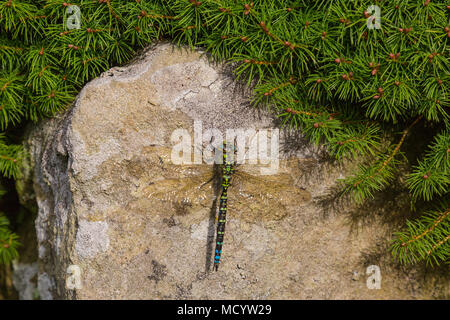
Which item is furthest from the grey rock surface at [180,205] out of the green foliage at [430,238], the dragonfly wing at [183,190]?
the green foliage at [430,238]

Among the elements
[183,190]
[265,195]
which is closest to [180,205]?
[183,190]

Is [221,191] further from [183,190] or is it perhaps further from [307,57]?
[307,57]

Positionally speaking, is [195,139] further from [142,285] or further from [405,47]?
[405,47]

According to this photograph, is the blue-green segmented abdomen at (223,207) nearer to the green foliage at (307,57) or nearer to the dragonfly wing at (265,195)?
the dragonfly wing at (265,195)

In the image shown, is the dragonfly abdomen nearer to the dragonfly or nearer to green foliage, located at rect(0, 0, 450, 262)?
the dragonfly

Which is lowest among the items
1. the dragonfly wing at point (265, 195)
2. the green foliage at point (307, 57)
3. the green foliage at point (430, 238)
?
the green foliage at point (430, 238)
